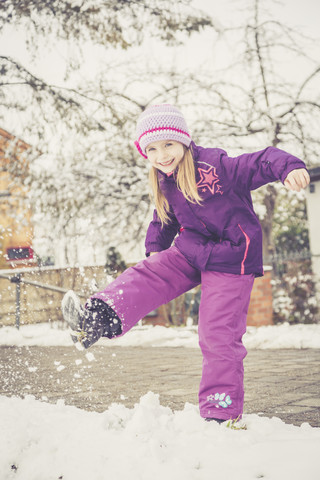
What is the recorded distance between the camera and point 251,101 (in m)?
9.46

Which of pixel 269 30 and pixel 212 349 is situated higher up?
pixel 269 30

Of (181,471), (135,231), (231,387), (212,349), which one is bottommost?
(181,471)

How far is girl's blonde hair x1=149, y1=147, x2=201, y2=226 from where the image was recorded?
2490 mm

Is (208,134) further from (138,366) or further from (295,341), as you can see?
(138,366)

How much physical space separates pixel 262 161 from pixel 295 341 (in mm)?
3751

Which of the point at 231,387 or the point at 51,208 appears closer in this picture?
the point at 231,387

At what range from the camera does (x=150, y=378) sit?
4082 millimetres

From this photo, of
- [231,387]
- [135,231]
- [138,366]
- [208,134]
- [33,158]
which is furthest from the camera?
[135,231]

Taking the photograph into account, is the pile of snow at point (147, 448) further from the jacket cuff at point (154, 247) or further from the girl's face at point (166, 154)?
the girl's face at point (166, 154)

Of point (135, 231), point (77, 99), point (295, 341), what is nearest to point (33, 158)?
point (77, 99)

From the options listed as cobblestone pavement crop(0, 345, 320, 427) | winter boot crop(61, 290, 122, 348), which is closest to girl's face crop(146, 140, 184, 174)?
winter boot crop(61, 290, 122, 348)

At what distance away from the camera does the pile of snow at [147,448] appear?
162 centimetres

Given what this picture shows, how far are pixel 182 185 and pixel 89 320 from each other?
0.75 metres

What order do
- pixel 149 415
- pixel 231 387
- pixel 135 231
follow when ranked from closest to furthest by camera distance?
pixel 149 415 < pixel 231 387 < pixel 135 231
